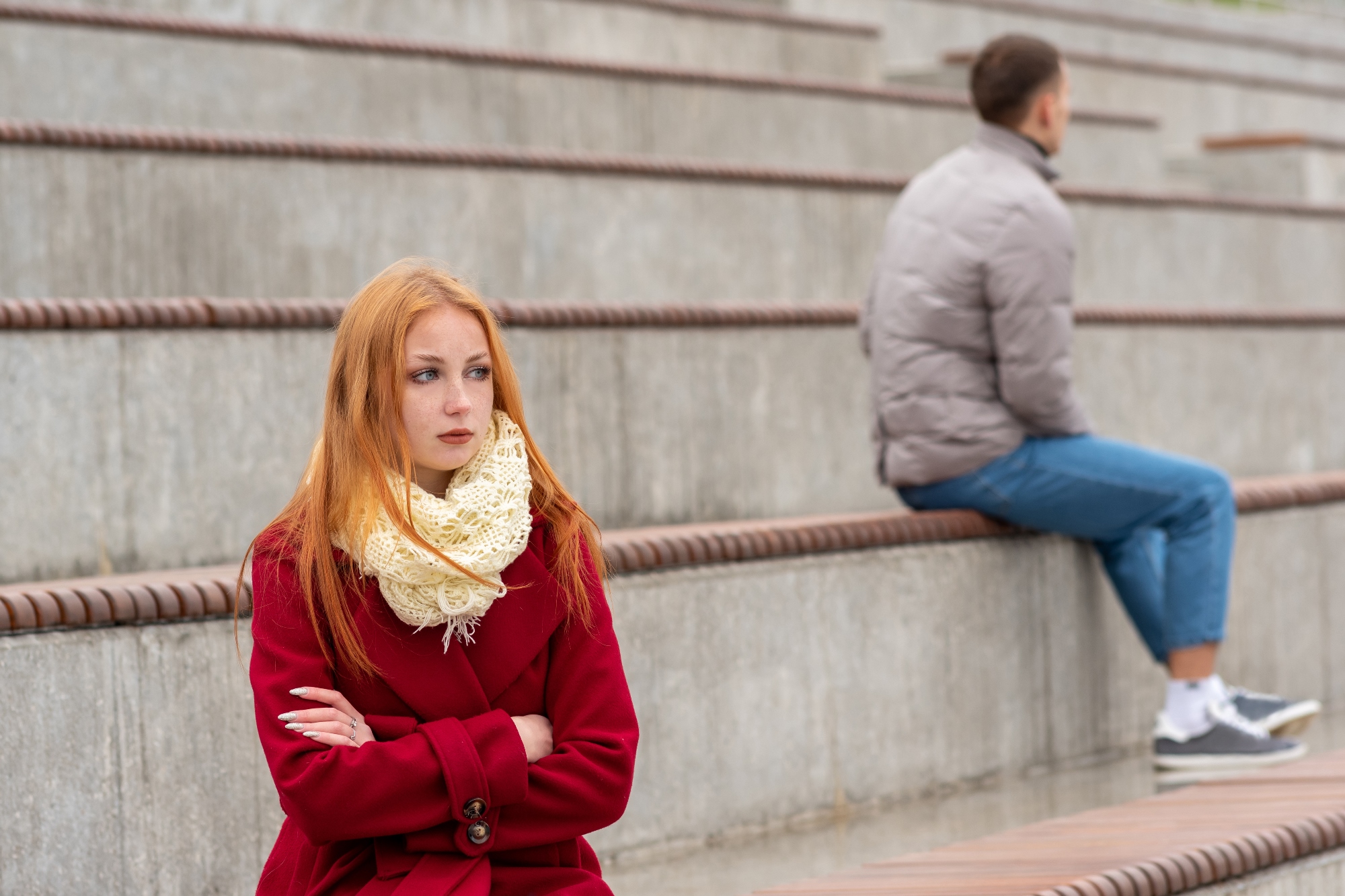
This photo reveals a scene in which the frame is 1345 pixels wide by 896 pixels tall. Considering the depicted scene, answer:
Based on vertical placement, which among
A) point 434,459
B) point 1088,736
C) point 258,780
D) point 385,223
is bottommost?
point 1088,736

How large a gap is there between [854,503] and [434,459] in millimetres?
3158

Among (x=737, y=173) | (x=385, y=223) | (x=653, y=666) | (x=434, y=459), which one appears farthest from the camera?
(x=737, y=173)

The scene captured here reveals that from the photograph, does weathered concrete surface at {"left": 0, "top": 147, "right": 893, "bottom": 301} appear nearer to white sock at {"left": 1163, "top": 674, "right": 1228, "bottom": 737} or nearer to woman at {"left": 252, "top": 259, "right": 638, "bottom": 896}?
white sock at {"left": 1163, "top": 674, "right": 1228, "bottom": 737}

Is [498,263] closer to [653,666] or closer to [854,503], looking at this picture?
[854,503]

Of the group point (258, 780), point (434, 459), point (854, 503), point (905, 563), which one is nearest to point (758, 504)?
point (854, 503)

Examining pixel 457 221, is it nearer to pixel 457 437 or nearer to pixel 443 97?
pixel 443 97

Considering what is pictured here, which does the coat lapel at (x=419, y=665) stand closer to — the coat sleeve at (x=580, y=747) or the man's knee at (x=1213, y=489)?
the coat sleeve at (x=580, y=747)

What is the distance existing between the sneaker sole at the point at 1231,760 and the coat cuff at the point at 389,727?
2.43 metres

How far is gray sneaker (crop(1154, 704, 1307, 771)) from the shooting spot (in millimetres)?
4039

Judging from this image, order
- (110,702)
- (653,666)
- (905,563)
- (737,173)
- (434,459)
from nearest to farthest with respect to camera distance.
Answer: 1. (434,459)
2. (110,702)
3. (653,666)
4. (905,563)
5. (737,173)

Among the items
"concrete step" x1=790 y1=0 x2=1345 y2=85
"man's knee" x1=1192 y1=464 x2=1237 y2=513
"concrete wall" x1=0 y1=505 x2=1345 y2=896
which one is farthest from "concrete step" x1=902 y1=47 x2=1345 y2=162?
"man's knee" x1=1192 y1=464 x2=1237 y2=513

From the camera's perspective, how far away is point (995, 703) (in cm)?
417

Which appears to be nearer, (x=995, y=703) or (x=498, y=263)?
(x=995, y=703)

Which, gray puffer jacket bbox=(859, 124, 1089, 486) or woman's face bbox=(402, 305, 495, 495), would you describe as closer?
woman's face bbox=(402, 305, 495, 495)
